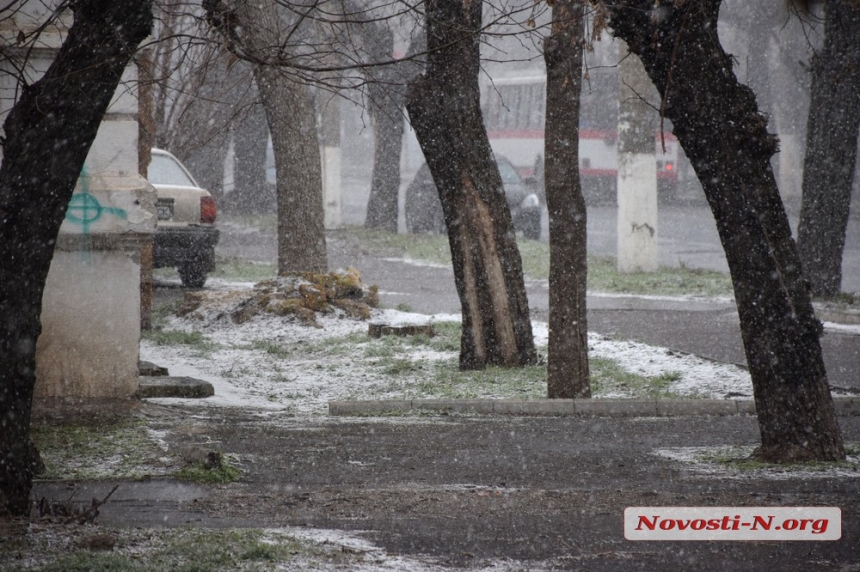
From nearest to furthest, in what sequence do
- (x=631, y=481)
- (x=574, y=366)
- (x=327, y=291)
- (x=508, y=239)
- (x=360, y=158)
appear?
(x=631, y=481) → (x=574, y=366) → (x=508, y=239) → (x=327, y=291) → (x=360, y=158)

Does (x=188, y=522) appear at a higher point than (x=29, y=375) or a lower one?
lower

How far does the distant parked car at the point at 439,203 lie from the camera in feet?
87.6

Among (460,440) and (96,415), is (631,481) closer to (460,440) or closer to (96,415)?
(460,440)

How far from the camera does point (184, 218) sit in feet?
51.1

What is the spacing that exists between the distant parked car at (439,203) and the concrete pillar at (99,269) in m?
18.7

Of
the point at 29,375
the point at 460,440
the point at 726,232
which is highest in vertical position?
the point at 726,232

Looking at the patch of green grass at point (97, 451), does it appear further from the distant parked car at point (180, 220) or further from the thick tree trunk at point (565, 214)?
the distant parked car at point (180, 220)

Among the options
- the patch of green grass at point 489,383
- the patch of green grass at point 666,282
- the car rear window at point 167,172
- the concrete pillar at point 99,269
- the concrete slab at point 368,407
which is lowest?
the concrete slab at point 368,407

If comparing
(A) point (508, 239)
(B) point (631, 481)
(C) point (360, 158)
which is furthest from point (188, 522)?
(C) point (360, 158)

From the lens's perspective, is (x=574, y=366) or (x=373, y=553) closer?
(x=373, y=553)

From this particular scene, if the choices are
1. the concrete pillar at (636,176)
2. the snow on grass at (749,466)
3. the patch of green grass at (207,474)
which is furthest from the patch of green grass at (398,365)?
Result: the concrete pillar at (636,176)

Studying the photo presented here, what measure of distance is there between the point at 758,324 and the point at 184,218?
10.6m

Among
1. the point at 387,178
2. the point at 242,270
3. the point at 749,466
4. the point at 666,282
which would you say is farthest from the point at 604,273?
the point at 749,466

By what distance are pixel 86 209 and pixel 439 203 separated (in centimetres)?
1910
